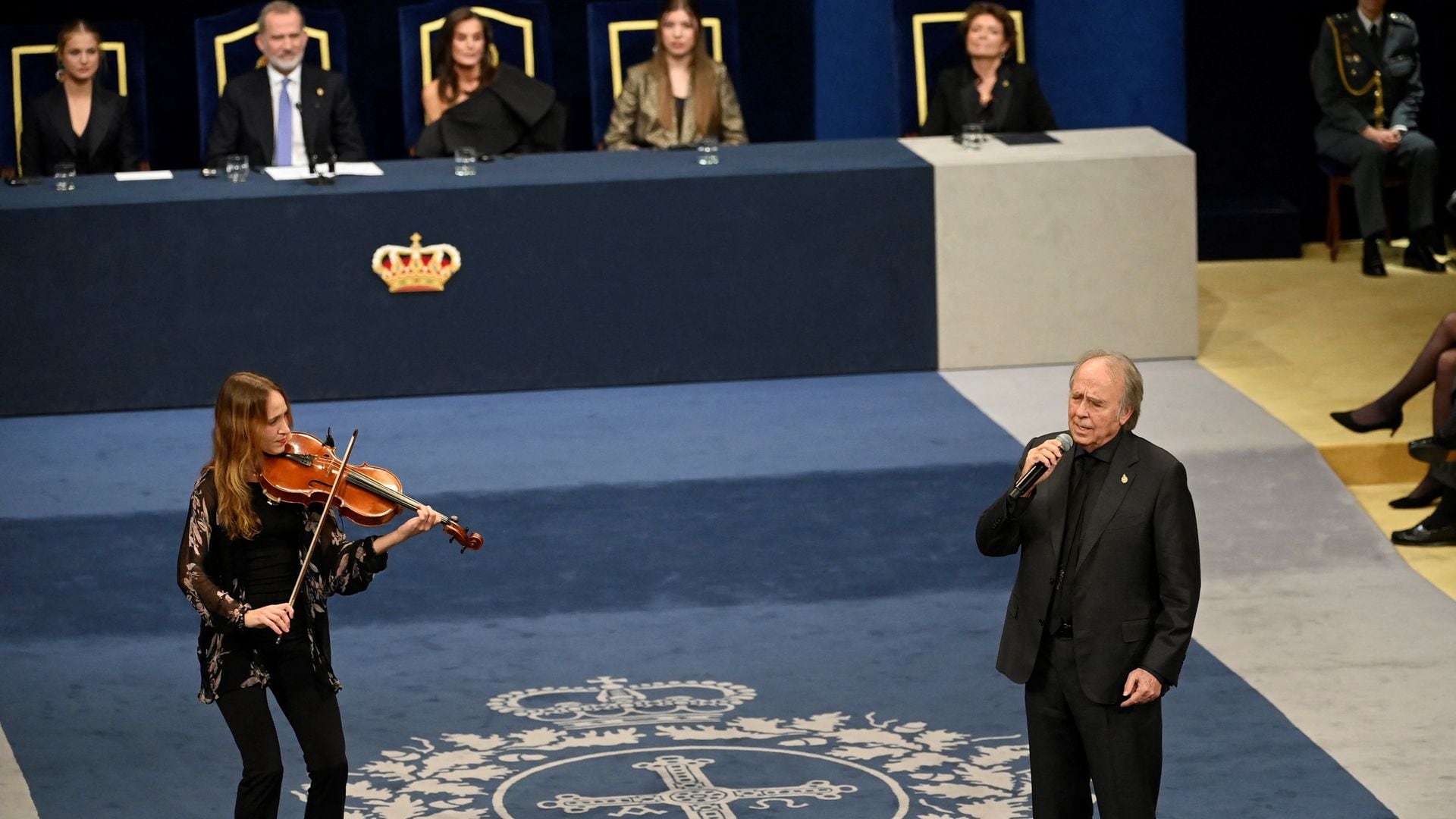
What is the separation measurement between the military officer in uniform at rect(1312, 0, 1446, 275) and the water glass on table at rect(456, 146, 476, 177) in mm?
4054

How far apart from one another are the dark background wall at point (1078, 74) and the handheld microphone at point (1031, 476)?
230 inches

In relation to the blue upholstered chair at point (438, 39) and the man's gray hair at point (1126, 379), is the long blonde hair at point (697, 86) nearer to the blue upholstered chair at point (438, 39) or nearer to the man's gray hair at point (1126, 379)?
the blue upholstered chair at point (438, 39)

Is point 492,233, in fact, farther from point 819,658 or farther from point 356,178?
point 819,658

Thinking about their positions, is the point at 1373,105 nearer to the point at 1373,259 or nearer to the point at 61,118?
the point at 1373,259

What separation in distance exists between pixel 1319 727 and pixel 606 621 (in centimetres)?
203

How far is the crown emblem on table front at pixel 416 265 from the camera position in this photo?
744 cm

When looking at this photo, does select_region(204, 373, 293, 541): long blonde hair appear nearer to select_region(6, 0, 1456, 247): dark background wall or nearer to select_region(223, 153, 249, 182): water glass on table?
select_region(223, 153, 249, 182): water glass on table

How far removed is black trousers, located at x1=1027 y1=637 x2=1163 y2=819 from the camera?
395 centimetres

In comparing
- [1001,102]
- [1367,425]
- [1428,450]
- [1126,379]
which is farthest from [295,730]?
[1001,102]

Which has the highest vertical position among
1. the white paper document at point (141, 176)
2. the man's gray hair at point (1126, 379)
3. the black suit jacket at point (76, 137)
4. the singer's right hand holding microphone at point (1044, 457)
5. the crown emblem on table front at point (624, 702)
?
the black suit jacket at point (76, 137)

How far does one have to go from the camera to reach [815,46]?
9867mm

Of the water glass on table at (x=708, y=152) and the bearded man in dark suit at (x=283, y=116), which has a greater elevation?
the bearded man in dark suit at (x=283, y=116)

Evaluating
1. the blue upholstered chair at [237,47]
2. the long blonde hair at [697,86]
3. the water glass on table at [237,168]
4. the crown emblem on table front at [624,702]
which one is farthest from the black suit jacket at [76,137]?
the crown emblem on table front at [624,702]

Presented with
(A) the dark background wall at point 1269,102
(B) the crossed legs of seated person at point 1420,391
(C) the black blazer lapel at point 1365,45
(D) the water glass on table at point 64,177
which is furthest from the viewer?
(A) the dark background wall at point 1269,102
